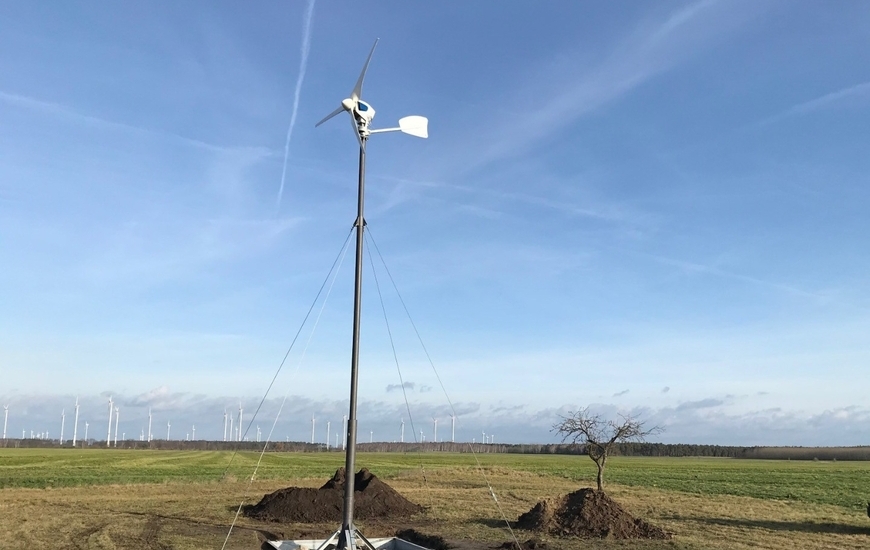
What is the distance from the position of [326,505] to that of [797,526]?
51.0ft

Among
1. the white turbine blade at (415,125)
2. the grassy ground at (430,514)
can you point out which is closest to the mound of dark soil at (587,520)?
the grassy ground at (430,514)

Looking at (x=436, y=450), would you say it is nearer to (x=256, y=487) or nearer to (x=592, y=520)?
(x=256, y=487)

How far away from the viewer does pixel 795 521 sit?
2480 cm

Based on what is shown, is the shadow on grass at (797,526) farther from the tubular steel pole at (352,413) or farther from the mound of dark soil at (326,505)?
the tubular steel pole at (352,413)

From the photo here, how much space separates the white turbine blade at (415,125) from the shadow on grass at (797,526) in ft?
57.7

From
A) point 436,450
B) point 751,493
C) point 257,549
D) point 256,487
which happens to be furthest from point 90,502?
point 436,450

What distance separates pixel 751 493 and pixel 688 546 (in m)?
26.8

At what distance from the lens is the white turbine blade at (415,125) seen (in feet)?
43.2

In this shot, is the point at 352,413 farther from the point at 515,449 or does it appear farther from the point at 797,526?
the point at 515,449

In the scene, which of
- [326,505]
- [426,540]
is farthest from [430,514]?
[426,540]

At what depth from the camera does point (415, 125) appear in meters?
13.2

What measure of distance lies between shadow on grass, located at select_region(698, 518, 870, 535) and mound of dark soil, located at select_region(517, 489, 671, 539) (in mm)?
4585

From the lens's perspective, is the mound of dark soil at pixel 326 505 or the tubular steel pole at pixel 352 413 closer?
the tubular steel pole at pixel 352 413

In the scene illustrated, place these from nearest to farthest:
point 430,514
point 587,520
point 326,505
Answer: point 587,520, point 326,505, point 430,514
